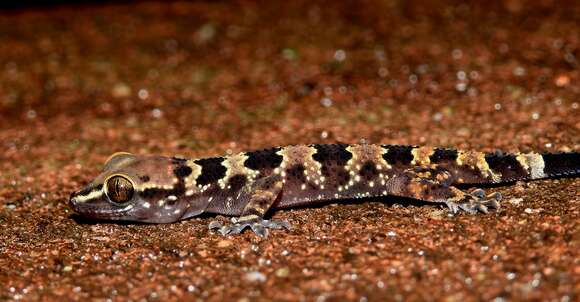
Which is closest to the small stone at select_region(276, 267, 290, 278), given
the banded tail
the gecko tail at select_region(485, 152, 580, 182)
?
the banded tail

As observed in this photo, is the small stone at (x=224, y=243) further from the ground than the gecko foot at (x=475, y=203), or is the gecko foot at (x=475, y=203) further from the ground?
the small stone at (x=224, y=243)

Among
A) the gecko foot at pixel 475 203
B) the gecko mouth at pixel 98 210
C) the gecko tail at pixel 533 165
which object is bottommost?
the gecko foot at pixel 475 203

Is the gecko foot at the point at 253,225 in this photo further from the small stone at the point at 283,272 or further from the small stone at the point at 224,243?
the small stone at the point at 283,272

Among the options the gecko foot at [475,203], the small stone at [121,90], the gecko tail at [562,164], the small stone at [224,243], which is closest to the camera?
the small stone at [224,243]

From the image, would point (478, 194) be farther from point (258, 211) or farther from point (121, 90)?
point (121, 90)

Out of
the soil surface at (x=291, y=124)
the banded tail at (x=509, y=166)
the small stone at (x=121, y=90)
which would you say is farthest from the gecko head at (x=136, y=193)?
the small stone at (x=121, y=90)

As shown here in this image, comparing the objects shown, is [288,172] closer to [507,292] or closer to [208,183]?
[208,183]

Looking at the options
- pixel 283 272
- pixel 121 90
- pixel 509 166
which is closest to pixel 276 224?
pixel 283 272

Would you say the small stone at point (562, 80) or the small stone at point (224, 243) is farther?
the small stone at point (562, 80)

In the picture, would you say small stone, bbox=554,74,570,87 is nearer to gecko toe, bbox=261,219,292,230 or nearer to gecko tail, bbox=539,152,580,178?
gecko tail, bbox=539,152,580,178
